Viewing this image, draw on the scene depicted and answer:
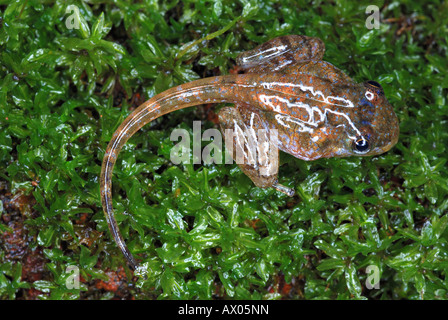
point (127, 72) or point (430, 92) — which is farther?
point (430, 92)

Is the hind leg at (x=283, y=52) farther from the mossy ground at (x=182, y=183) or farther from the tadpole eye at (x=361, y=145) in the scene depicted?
the tadpole eye at (x=361, y=145)

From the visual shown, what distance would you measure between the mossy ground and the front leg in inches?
6.9

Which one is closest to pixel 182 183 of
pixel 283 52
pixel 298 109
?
pixel 298 109

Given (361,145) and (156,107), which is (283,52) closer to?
(361,145)

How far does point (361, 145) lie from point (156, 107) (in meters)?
1.91

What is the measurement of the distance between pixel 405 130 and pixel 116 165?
2874mm

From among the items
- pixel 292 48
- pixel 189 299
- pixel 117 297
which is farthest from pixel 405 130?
pixel 117 297

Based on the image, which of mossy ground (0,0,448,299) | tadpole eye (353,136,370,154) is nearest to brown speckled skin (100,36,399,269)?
tadpole eye (353,136,370,154)

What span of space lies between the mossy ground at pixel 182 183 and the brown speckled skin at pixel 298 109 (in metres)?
0.25

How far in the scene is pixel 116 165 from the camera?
4.33 m

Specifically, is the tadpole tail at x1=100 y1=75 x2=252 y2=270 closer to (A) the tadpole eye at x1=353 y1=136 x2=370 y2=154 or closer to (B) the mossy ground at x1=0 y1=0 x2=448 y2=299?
(B) the mossy ground at x1=0 y1=0 x2=448 y2=299

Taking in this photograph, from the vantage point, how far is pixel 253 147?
169 inches

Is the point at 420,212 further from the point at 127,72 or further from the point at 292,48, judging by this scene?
the point at 127,72

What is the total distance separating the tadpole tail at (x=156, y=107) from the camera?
4016mm
